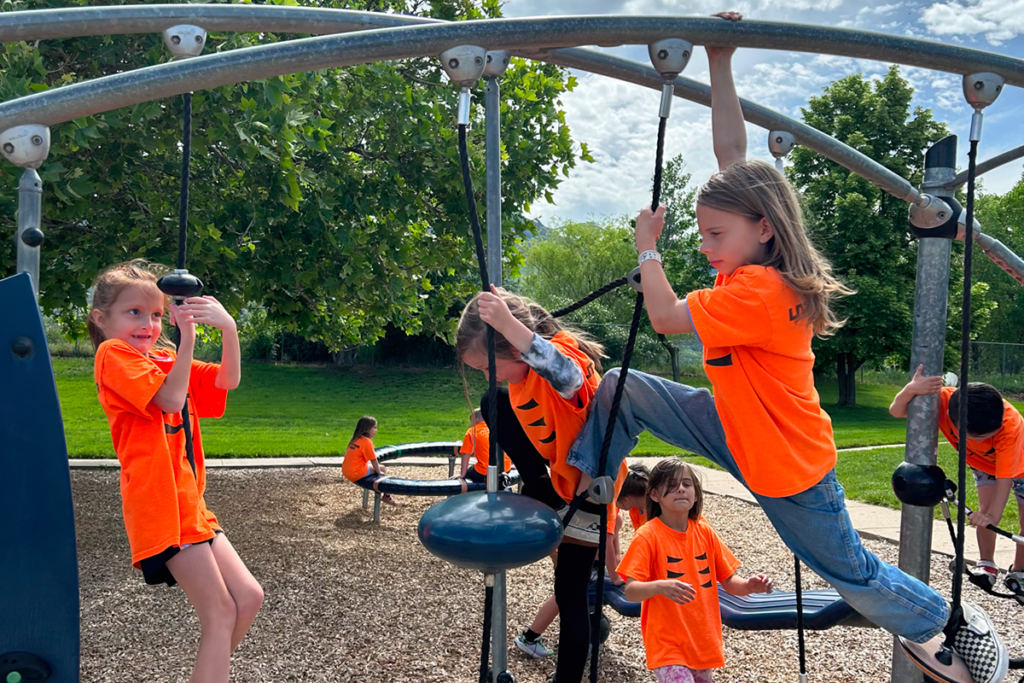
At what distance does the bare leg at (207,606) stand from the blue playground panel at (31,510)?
0.38m

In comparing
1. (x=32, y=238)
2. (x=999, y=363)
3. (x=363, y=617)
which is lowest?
(x=999, y=363)

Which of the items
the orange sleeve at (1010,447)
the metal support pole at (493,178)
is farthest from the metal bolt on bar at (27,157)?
the orange sleeve at (1010,447)

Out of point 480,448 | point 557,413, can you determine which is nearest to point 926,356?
point 557,413

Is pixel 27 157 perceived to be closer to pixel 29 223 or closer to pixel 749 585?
pixel 29 223

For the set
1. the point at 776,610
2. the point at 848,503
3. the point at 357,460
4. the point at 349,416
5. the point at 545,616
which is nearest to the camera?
the point at 776,610

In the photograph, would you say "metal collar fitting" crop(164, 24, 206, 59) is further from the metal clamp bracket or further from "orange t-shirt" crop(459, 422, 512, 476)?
"orange t-shirt" crop(459, 422, 512, 476)

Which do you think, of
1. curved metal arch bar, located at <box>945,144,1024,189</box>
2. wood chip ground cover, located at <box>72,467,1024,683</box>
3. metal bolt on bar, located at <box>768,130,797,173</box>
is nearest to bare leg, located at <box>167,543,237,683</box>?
wood chip ground cover, located at <box>72,467,1024,683</box>

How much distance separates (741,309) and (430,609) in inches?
126

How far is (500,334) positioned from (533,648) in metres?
2.12

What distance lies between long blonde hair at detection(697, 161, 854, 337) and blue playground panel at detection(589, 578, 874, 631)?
1.46m

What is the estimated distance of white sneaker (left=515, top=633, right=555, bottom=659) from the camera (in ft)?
12.4

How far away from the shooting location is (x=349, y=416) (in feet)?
56.9

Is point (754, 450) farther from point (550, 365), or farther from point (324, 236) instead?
point (324, 236)

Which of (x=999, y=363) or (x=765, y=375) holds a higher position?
(x=765, y=375)
